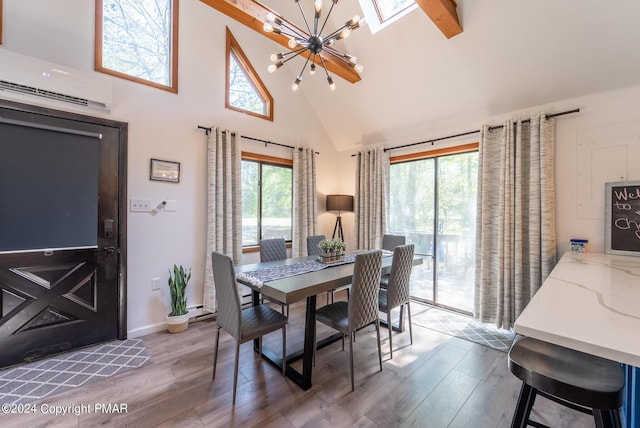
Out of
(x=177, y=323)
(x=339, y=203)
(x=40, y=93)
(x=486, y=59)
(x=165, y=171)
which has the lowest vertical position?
(x=177, y=323)

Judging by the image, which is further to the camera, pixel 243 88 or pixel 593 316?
pixel 243 88

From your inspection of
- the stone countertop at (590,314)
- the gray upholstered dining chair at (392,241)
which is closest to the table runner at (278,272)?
the gray upholstered dining chair at (392,241)

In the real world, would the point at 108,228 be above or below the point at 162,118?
below

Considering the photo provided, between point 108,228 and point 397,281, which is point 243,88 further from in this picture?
point 397,281

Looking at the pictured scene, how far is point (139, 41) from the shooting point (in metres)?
2.93

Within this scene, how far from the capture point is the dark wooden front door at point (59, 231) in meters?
2.26

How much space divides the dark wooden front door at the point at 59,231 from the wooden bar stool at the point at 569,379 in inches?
130

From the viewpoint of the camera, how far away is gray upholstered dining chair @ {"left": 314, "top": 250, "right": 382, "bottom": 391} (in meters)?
2.06

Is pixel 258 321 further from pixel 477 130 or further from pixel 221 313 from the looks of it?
pixel 477 130

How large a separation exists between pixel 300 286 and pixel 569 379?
145cm

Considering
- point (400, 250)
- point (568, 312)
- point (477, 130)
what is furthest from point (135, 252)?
point (477, 130)

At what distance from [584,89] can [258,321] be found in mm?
3763

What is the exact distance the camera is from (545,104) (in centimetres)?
291

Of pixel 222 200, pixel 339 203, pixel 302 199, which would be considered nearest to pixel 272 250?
pixel 222 200
